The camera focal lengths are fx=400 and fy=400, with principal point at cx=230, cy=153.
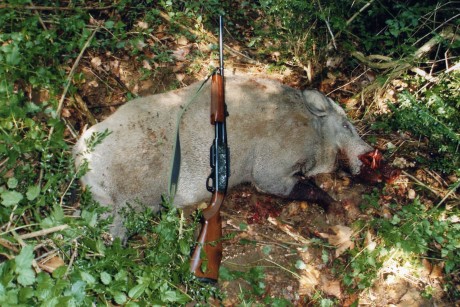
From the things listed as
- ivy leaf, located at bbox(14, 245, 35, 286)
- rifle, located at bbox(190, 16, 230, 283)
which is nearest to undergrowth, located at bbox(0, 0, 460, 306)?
ivy leaf, located at bbox(14, 245, 35, 286)

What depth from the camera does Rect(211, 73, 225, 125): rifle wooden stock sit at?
13.3ft

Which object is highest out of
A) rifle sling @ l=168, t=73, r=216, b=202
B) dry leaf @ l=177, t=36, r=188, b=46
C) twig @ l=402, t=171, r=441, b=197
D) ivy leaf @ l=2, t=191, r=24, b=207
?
dry leaf @ l=177, t=36, r=188, b=46

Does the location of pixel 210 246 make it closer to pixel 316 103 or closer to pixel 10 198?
pixel 10 198

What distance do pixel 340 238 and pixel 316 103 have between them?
161 centimetres

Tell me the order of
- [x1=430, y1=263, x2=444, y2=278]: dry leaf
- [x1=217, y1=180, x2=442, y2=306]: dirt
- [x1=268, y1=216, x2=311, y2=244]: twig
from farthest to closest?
[x1=268, y1=216, x2=311, y2=244]: twig → [x1=430, y1=263, x2=444, y2=278]: dry leaf → [x1=217, y1=180, x2=442, y2=306]: dirt

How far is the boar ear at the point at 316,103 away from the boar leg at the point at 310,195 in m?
0.88

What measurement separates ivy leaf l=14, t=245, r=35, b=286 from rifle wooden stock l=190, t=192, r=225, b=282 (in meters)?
1.40

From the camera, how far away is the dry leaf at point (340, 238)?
4422 millimetres

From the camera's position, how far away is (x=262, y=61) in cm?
603

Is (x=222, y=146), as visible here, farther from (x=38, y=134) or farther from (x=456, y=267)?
(x=456, y=267)

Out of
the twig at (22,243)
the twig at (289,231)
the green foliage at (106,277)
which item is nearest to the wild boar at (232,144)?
the twig at (289,231)

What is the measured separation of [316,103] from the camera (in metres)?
4.82

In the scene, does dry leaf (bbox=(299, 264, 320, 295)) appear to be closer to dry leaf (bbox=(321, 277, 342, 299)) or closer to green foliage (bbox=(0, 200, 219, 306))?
dry leaf (bbox=(321, 277, 342, 299))

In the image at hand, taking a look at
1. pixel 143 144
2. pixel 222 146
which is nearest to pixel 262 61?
pixel 222 146
